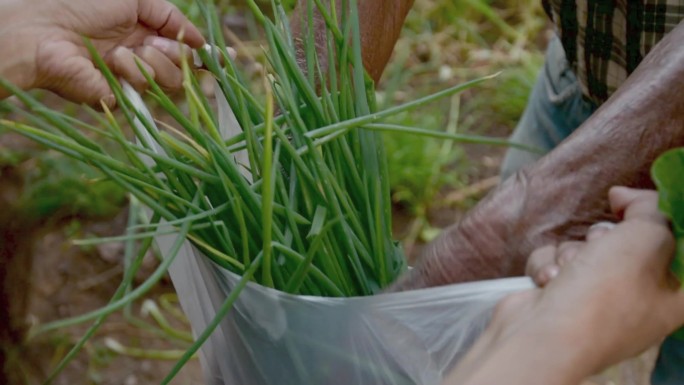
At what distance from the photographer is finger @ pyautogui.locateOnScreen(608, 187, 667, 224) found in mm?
699

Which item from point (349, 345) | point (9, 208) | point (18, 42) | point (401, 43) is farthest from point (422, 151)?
point (349, 345)

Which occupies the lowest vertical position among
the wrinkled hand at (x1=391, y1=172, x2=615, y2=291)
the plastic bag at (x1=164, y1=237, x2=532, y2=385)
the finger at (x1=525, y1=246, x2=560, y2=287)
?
the plastic bag at (x1=164, y1=237, x2=532, y2=385)

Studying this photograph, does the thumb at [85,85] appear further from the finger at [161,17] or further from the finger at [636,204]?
the finger at [636,204]

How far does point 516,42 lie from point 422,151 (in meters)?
0.67

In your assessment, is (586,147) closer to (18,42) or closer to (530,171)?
(530,171)

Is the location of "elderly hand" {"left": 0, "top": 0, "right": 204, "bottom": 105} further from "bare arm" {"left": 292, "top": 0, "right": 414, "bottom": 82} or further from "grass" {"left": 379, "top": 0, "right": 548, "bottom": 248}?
"grass" {"left": 379, "top": 0, "right": 548, "bottom": 248}

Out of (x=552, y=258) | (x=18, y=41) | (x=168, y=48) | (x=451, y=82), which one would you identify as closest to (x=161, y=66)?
(x=168, y=48)

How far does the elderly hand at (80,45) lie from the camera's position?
1.08 meters

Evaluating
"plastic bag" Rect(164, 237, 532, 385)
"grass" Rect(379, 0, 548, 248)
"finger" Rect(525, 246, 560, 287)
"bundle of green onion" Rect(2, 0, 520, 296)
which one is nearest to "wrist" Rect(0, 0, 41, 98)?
"bundle of green onion" Rect(2, 0, 520, 296)

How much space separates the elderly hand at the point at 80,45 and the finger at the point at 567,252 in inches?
20.5

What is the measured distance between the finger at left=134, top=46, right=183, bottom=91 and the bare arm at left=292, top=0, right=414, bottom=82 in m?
0.16

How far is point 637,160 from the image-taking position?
2.83 ft

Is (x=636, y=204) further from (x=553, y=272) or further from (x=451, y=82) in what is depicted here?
(x=451, y=82)

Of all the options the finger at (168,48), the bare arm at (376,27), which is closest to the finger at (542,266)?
the bare arm at (376,27)
